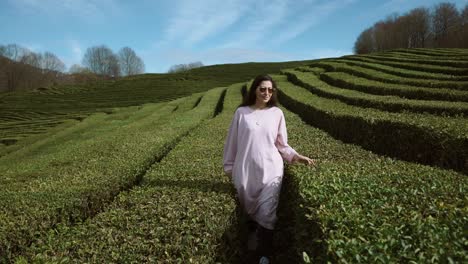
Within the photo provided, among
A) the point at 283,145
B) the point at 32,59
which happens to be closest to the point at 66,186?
the point at 283,145

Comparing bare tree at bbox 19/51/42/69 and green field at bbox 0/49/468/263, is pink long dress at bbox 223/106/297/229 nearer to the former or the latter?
green field at bbox 0/49/468/263

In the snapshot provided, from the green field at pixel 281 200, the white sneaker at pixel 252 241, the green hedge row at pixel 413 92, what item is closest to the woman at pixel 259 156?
the white sneaker at pixel 252 241

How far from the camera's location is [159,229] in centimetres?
421

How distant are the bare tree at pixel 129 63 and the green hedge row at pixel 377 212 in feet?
404

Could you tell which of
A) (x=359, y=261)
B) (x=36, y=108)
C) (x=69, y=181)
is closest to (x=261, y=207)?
(x=359, y=261)

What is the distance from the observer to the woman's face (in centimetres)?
530

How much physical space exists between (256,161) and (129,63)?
4912 inches

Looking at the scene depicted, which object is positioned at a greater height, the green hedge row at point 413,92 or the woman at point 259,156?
the green hedge row at point 413,92

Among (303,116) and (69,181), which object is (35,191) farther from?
(303,116)

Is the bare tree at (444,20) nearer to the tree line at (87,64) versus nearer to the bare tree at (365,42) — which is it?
the bare tree at (365,42)

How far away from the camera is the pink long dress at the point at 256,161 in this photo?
504cm

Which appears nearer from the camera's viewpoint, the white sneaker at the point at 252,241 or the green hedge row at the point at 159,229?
the green hedge row at the point at 159,229

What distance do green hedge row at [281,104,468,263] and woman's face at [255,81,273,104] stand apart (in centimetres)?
126

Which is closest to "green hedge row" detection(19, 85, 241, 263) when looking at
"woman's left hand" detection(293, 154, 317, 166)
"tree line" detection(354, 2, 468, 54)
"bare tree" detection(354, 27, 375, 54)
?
"woman's left hand" detection(293, 154, 317, 166)
